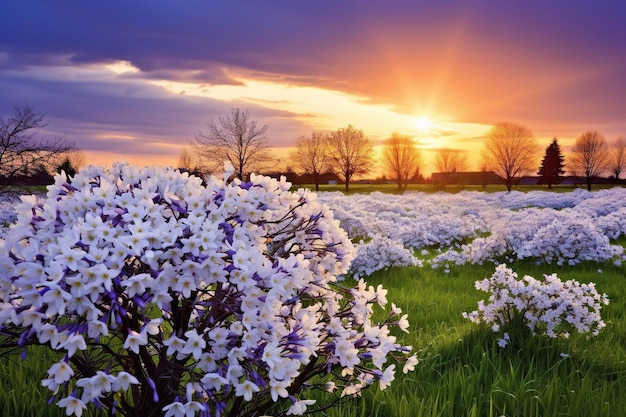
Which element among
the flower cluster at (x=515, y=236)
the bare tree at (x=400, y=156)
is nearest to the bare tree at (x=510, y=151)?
the bare tree at (x=400, y=156)

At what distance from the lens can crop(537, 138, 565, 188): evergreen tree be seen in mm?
102750

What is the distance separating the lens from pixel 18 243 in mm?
3496

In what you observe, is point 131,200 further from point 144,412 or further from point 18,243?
point 144,412

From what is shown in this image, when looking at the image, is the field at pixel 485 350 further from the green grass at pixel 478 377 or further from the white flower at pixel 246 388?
the white flower at pixel 246 388

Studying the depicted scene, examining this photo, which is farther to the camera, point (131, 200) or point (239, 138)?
point (239, 138)

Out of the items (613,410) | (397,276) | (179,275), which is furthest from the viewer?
(397,276)

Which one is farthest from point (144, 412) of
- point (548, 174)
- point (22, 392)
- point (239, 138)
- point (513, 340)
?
point (548, 174)

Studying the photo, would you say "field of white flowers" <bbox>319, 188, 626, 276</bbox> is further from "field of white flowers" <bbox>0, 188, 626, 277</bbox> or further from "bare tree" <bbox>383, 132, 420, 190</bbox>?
"bare tree" <bbox>383, 132, 420, 190</bbox>

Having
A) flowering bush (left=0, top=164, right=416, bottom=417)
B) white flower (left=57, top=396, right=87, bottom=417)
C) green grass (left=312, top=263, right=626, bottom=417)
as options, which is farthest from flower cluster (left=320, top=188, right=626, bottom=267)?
white flower (left=57, top=396, right=87, bottom=417)

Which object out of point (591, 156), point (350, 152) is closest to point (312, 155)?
point (350, 152)

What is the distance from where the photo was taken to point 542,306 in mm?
7004

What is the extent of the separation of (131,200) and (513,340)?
18.7 ft

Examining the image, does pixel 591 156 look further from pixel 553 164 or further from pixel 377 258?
pixel 377 258

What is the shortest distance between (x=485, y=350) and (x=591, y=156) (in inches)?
3638
